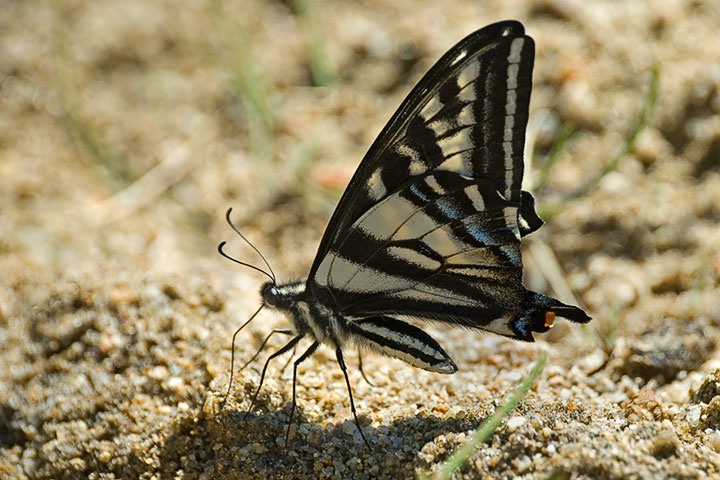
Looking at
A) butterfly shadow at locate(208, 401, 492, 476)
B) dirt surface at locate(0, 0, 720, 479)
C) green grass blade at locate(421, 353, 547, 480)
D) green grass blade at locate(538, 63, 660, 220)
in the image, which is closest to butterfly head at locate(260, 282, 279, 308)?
dirt surface at locate(0, 0, 720, 479)

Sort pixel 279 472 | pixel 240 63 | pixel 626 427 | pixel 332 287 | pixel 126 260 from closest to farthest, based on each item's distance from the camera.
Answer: pixel 626 427 → pixel 279 472 → pixel 332 287 → pixel 126 260 → pixel 240 63

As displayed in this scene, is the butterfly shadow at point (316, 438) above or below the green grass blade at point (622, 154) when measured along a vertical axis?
below

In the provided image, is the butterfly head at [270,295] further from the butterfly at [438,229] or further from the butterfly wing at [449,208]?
the butterfly wing at [449,208]

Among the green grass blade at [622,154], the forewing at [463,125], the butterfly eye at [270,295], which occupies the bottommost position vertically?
the butterfly eye at [270,295]

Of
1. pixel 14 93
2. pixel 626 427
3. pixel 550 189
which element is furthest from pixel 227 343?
pixel 14 93

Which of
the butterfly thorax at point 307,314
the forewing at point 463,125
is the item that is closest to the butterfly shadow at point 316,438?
the butterfly thorax at point 307,314

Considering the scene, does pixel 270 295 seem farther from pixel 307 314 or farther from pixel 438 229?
pixel 438 229

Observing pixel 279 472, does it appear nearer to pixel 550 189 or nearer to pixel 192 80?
pixel 550 189

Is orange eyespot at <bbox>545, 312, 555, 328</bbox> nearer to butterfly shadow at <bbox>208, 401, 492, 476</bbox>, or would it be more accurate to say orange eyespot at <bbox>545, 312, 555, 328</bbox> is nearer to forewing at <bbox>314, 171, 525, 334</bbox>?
forewing at <bbox>314, 171, 525, 334</bbox>
